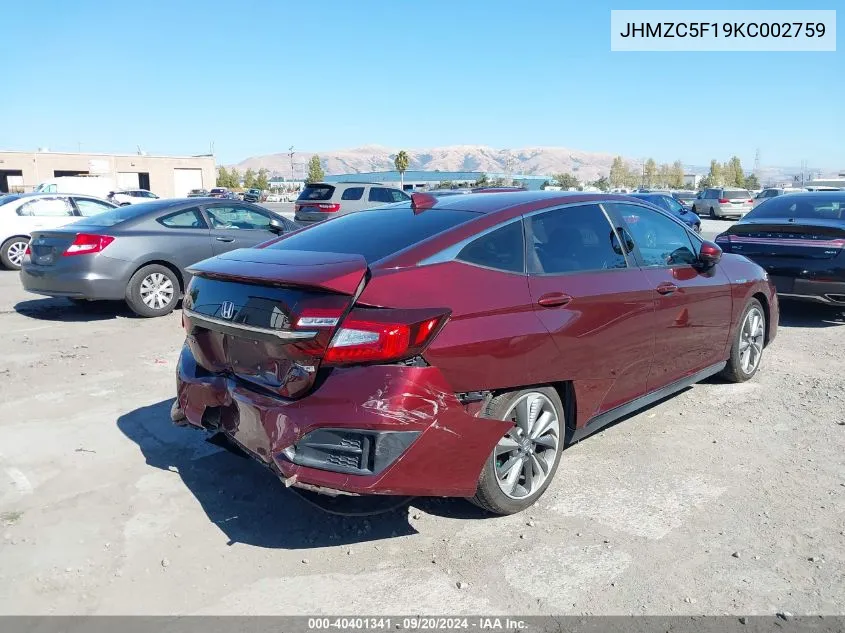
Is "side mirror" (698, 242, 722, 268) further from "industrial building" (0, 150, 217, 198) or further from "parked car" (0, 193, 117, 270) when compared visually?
"industrial building" (0, 150, 217, 198)

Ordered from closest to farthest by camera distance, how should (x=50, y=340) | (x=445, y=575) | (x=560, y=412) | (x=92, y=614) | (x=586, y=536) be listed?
(x=92, y=614) → (x=445, y=575) → (x=586, y=536) → (x=560, y=412) → (x=50, y=340)

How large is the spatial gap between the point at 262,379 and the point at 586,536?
1780 mm

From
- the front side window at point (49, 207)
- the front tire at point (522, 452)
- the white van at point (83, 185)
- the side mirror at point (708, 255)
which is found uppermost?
the white van at point (83, 185)

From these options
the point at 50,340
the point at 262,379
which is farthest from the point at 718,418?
the point at 50,340

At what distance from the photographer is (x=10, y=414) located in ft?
16.5

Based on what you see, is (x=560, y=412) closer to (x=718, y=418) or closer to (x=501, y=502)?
(x=501, y=502)

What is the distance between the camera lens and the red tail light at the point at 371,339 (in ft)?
9.86

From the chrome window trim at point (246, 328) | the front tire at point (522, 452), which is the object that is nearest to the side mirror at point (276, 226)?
the chrome window trim at point (246, 328)

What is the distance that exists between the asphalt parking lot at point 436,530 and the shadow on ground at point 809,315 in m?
3.72

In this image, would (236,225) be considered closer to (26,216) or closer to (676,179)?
(26,216)

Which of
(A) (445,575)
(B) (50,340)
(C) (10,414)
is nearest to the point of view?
(A) (445,575)

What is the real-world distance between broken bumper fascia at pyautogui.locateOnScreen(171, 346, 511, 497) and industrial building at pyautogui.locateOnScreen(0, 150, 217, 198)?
228 feet

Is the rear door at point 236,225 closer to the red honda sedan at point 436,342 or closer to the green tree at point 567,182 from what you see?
the red honda sedan at point 436,342

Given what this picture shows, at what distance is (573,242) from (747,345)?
8.93ft
